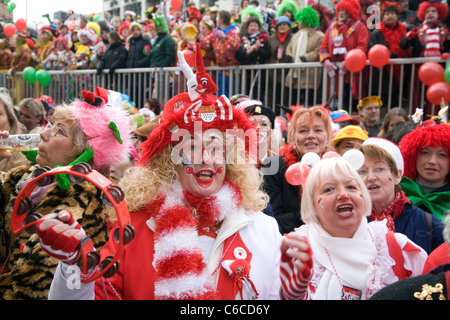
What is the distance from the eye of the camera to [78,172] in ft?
5.46

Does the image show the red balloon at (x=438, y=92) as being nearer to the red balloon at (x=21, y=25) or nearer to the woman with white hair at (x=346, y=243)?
the woman with white hair at (x=346, y=243)

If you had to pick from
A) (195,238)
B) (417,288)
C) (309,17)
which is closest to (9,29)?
(309,17)

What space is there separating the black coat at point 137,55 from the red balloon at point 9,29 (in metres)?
4.71

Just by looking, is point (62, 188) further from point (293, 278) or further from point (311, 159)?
point (311, 159)

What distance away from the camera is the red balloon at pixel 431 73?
5547mm

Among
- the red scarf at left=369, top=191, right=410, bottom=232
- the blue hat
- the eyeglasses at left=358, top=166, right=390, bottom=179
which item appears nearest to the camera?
the red scarf at left=369, top=191, right=410, bottom=232

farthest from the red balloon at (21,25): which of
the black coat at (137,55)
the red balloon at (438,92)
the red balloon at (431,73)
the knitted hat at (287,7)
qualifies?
the red balloon at (438,92)

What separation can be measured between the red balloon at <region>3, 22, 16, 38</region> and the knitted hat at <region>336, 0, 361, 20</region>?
353 inches

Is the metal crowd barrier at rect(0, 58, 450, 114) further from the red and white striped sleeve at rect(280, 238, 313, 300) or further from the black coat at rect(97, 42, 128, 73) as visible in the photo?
the red and white striped sleeve at rect(280, 238, 313, 300)

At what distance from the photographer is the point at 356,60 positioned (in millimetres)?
5969

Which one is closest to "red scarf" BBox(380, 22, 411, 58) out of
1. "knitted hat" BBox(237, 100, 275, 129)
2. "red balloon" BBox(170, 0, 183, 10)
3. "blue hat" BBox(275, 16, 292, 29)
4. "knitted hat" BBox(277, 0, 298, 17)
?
"blue hat" BBox(275, 16, 292, 29)

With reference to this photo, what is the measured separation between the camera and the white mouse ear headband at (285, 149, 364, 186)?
263cm
